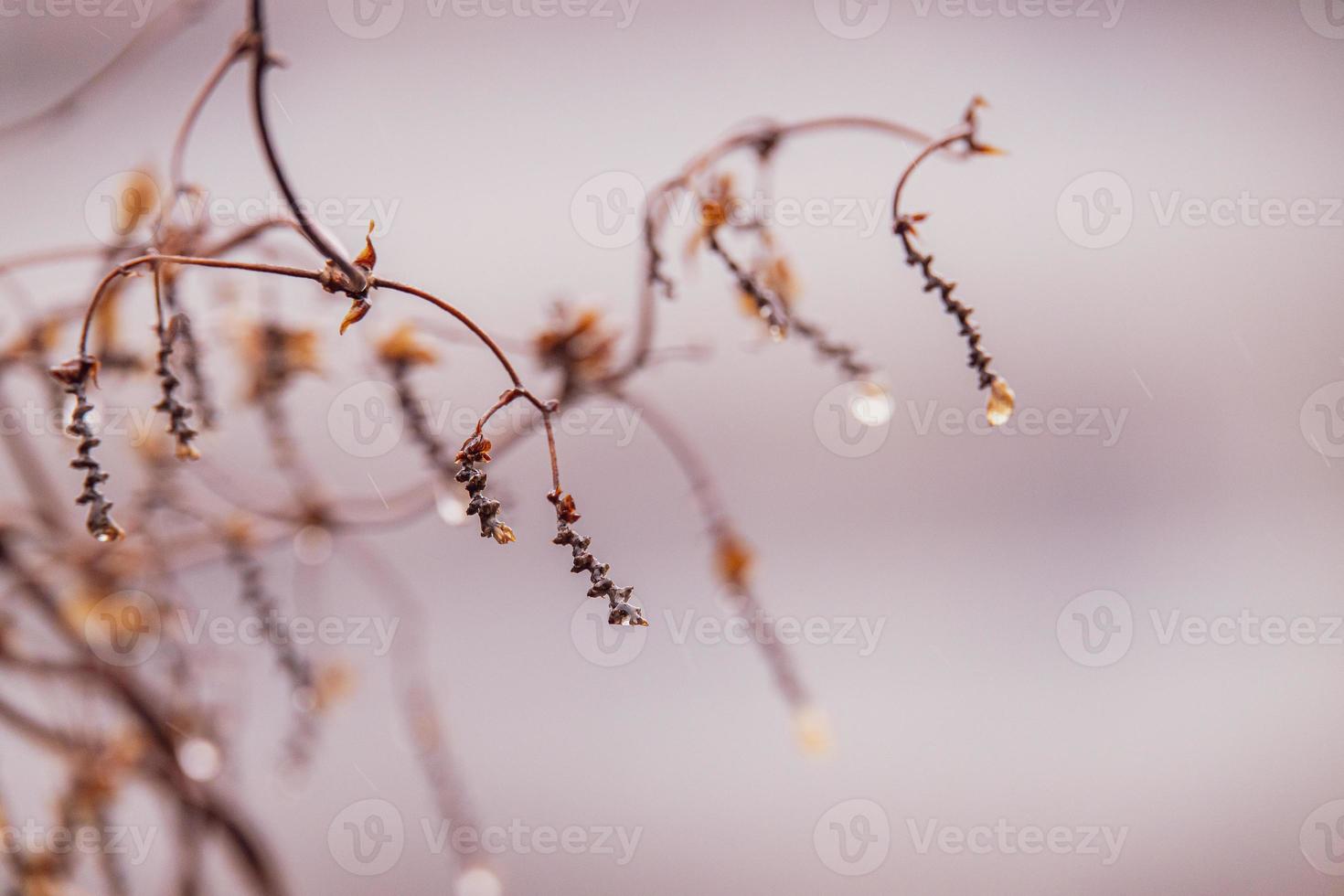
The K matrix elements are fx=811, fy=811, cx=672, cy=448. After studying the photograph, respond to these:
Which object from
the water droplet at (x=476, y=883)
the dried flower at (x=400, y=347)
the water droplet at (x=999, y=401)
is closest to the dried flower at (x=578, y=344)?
the dried flower at (x=400, y=347)

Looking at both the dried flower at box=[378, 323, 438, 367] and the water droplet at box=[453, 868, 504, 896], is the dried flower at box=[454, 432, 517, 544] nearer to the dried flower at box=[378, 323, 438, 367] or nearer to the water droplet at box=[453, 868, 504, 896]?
the dried flower at box=[378, 323, 438, 367]

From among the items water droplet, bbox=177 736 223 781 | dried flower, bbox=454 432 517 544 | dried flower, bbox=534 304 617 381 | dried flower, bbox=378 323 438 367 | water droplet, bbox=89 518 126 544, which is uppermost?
dried flower, bbox=534 304 617 381

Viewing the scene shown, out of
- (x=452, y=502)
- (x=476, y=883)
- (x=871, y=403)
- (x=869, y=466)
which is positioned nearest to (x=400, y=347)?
(x=452, y=502)

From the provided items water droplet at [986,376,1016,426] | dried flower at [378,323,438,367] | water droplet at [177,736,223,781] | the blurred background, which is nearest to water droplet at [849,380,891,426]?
water droplet at [986,376,1016,426]

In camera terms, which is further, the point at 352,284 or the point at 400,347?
the point at 400,347

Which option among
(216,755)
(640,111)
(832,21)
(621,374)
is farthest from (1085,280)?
(216,755)

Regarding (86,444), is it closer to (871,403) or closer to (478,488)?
(478,488)

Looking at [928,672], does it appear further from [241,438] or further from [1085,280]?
[241,438]
